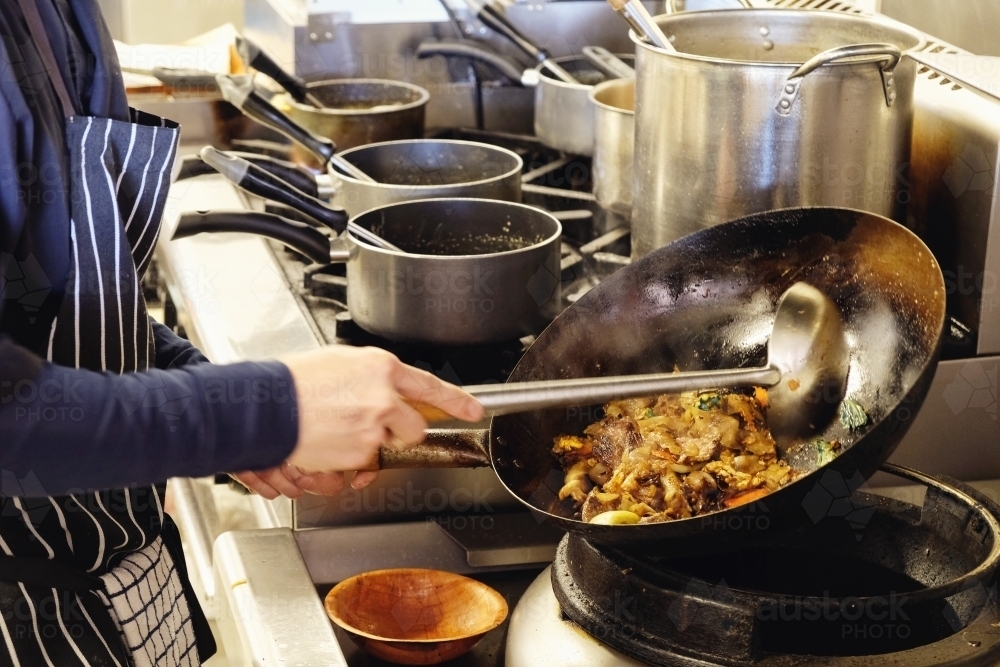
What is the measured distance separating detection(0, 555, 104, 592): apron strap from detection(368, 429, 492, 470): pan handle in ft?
1.04

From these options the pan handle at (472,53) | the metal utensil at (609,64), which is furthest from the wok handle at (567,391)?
the pan handle at (472,53)

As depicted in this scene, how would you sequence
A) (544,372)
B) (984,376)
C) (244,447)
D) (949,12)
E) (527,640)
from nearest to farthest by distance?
1. (244,447)
2. (527,640)
3. (544,372)
4. (984,376)
5. (949,12)

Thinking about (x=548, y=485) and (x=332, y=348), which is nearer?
(x=332, y=348)

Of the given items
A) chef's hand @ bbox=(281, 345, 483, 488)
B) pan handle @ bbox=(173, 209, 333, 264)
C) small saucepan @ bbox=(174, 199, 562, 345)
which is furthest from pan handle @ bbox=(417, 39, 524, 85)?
chef's hand @ bbox=(281, 345, 483, 488)

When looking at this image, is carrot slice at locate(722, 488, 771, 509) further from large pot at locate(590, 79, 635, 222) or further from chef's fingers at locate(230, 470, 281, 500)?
large pot at locate(590, 79, 635, 222)

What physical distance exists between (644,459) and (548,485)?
96 millimetres

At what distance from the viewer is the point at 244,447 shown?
0.82 metres

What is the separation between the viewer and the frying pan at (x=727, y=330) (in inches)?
35.2

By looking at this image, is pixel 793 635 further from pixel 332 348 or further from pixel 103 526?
pixel 103 526

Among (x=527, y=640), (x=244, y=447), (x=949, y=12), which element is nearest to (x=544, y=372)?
(x=527, y=640)

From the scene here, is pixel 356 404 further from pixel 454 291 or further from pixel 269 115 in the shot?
pixel 269 115

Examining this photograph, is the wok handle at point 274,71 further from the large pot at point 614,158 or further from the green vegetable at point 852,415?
the green vegetable at point 852,415

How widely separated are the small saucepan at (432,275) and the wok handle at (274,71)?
0.76 metres

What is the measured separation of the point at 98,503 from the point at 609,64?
1416 mm
